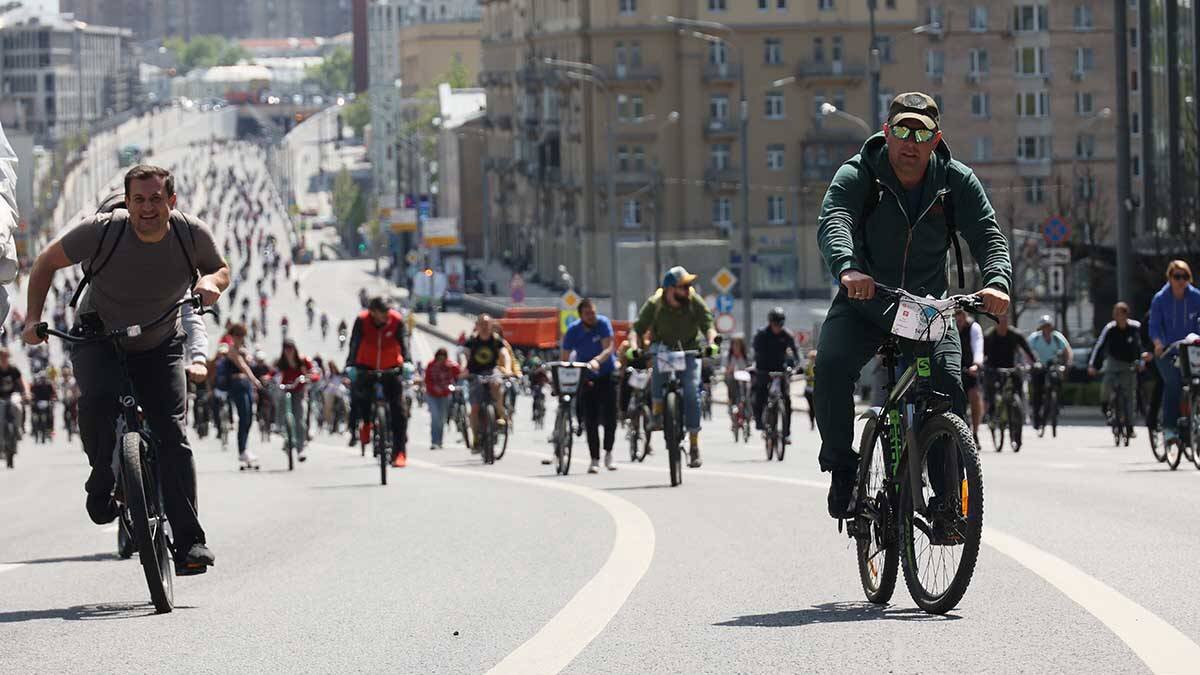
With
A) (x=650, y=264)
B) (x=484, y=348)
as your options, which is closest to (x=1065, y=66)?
(x=650, y=264)

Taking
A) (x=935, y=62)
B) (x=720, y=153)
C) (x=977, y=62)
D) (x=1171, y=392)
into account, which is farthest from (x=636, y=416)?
(x=720, y=153)

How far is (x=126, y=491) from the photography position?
30.0ft

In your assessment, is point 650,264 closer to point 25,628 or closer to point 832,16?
point 832,16

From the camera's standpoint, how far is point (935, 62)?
3996 inches

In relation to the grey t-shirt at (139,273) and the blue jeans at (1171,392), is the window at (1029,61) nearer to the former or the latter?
the blue jeans at (1171,392)

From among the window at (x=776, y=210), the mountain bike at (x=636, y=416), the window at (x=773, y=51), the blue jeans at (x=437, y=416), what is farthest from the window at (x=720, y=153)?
the mountain bike at (x=636, y=416)

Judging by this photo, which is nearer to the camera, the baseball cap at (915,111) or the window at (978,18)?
the baseball cap at (915,111)

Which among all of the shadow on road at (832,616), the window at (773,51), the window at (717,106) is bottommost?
the shadow on road at (832,616)

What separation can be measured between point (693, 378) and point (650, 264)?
208ft

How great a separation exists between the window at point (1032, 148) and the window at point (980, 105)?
1698 mm

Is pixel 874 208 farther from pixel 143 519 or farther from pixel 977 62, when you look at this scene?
pixel 977 62

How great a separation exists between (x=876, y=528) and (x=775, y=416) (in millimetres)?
15917

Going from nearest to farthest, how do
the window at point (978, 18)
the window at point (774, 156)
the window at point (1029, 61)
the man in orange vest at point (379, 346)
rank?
the man in orange vest at point (379, 346) < the window at point (978, 18) < the window at point (1029, 61) < the window at point (774, 156)

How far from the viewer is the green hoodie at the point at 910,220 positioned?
830 cm
